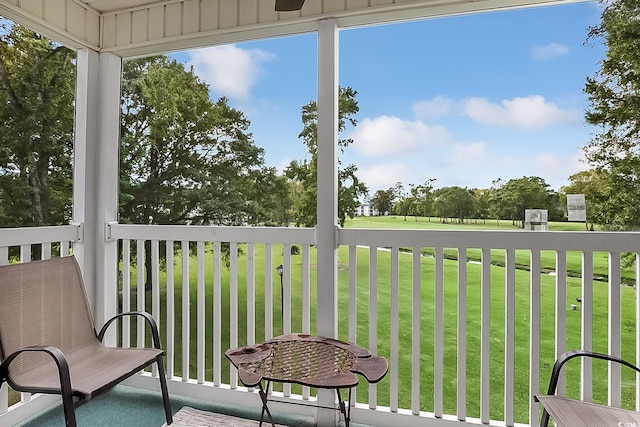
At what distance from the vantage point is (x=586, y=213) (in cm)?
204

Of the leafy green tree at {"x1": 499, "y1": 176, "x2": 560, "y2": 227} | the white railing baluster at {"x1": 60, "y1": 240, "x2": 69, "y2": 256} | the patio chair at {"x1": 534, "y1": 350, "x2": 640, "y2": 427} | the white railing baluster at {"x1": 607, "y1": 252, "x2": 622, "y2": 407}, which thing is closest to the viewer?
the patio chair at {"x1": 534, "y1": 350, "x2": 640, "y2": 427}

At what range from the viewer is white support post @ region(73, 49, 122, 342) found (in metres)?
2.67

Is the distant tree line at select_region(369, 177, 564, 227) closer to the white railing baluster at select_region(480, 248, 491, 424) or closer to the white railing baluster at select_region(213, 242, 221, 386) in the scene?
the white railing baluster at select_region(480, 248, 491, 424)

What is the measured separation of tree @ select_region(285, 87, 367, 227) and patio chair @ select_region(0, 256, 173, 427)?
46.9 inches

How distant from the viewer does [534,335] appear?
2.00 meters

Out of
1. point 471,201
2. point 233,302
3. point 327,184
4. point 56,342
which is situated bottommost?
point 56,342

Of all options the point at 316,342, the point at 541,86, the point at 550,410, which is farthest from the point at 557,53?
the point at 316,342

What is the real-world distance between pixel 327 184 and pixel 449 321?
114 cm

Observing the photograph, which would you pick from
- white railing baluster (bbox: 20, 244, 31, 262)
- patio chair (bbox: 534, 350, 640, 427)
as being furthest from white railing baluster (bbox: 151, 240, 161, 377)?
patio chair (bbox: 534, 350, 640, 427)

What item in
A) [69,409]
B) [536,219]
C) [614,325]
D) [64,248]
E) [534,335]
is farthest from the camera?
[64,248]

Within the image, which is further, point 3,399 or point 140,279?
point 140,279

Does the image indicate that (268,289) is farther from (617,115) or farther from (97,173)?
(617,115)

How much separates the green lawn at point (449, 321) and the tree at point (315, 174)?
17 centimetres

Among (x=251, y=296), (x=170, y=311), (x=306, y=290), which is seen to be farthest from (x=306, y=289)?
(x=170, y=311)
